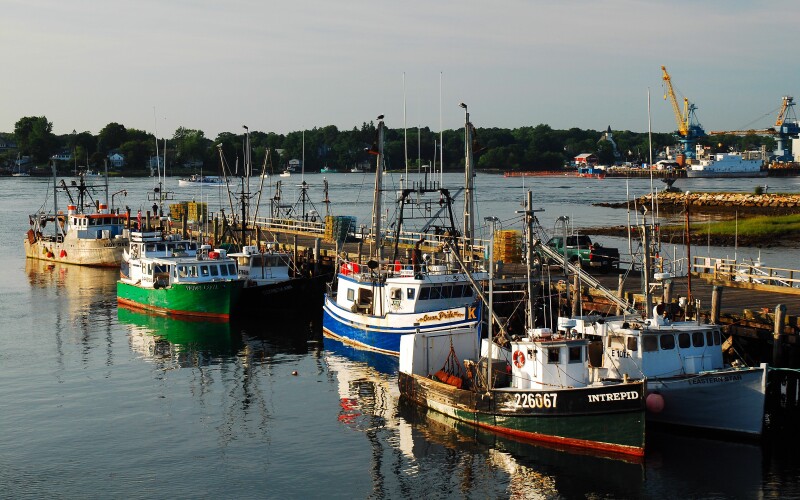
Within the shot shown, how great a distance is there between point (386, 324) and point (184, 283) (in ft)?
54.9

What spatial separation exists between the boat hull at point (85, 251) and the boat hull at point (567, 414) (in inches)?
2190

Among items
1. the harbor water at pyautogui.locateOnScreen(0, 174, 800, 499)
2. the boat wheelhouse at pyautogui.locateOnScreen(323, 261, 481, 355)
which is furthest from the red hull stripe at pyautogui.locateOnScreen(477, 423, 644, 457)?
the boat wheelhouse at pyautogui.locateOnScreen(323, 261, 481, 355)

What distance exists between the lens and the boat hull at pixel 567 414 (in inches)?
1170

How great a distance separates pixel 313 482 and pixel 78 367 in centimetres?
1970

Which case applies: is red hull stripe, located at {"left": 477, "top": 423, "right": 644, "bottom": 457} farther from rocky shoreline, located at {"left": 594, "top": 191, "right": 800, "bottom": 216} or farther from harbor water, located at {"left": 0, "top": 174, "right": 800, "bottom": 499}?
rocky shoreline, located at {"left": 594, "top": 191, "right": 800, "bottom": 216}

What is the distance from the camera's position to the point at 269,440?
109 feet

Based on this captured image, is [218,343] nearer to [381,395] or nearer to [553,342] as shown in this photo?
[381,395]

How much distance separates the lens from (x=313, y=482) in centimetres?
2928

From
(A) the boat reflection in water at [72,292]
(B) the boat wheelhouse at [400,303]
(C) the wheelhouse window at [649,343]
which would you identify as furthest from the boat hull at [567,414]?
(A) the boat reflection in water at [72,292]

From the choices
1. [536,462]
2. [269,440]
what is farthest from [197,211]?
[536,462]

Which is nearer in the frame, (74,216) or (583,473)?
(583,473)

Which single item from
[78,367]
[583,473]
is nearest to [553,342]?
[583,473]

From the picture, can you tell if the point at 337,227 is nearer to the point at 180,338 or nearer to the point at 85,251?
the point at 180,338

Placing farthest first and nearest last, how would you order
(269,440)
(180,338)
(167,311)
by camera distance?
(167,311) → (180,338) → (269,440)
